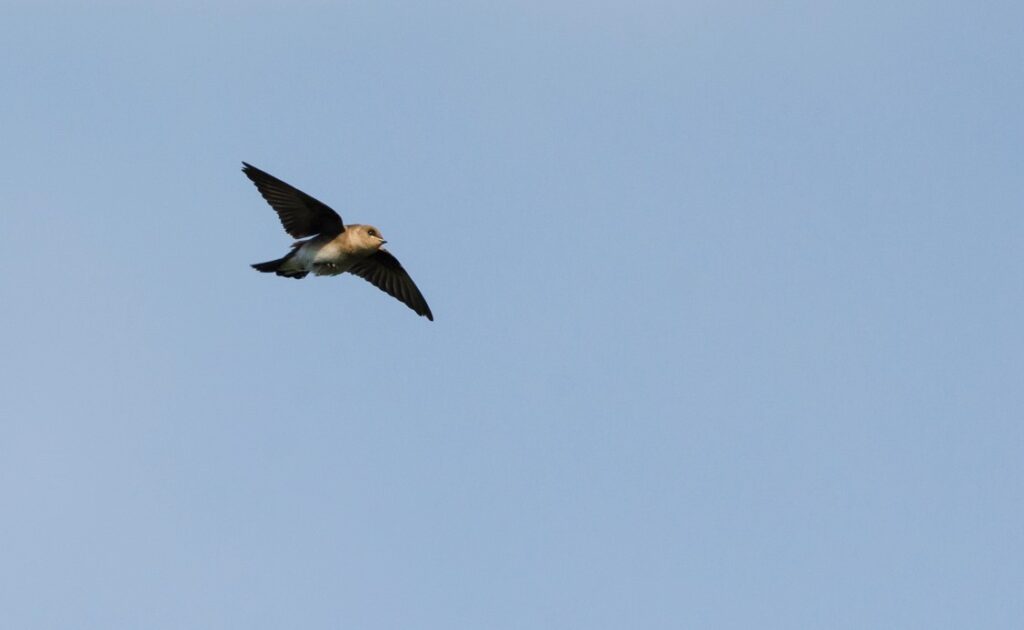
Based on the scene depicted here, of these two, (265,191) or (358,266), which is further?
(358,266)

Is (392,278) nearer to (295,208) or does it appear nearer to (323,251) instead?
(323,251)

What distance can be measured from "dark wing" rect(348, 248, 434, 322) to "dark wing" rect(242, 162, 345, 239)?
1347 millimetres

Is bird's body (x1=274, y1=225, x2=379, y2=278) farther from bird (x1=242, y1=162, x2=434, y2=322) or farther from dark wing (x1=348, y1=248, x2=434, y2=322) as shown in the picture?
dark wing (x1=348, y1=248, x2=434, y2=322)

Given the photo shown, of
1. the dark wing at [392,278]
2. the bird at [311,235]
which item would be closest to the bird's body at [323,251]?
the bird at [311,235]

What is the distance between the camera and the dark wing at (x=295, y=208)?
83.5ft

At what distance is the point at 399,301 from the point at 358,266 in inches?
32.1

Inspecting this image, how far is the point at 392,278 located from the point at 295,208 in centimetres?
234

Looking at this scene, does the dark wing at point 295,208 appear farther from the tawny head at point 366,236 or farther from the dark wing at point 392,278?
the dark wing at point 392,278

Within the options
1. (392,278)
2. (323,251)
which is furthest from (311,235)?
(392,278)

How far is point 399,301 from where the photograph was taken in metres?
27.6

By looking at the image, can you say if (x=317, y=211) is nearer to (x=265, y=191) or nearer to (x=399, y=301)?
(x=265, y=191)

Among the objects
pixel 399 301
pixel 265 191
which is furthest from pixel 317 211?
pixel 399 301

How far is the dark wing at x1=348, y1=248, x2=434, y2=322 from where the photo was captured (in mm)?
27219

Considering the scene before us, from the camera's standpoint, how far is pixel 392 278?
27.4 metres
